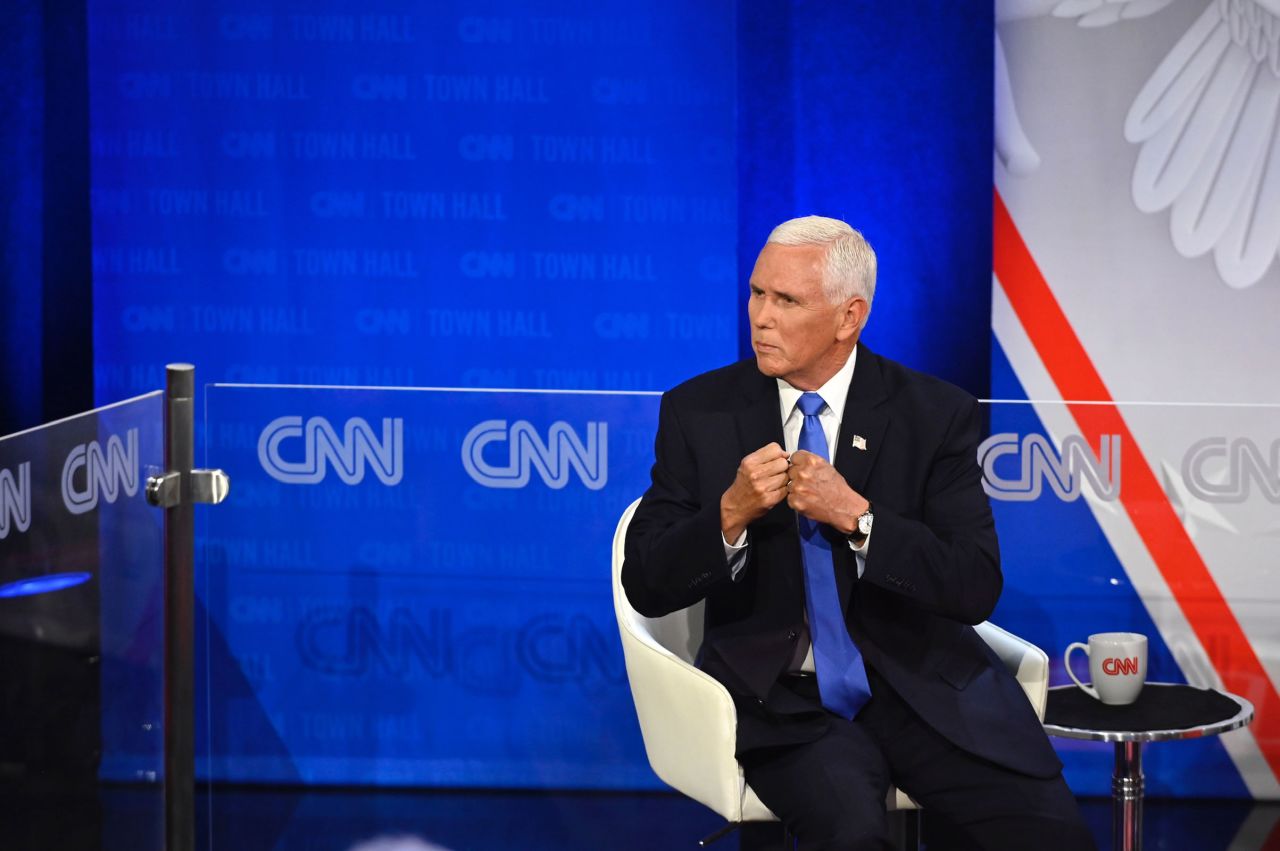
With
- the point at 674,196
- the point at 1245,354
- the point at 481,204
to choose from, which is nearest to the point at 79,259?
the point at 481,204

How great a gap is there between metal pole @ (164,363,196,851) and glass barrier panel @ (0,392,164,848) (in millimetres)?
26

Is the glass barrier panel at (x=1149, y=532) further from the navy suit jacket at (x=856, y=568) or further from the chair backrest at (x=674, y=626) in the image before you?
the chair backrest at (x=674, y=626)

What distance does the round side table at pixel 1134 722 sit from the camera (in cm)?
278

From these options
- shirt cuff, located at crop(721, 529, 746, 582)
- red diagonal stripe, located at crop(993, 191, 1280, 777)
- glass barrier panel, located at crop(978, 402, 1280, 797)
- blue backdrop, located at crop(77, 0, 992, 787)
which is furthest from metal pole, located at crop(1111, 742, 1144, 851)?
blue backdrop, located at crop(77, 0, 992, 787)

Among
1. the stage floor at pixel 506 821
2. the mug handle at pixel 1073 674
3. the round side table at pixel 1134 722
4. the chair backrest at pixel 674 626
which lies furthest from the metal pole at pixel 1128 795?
the chair backrest at pixel 674 626

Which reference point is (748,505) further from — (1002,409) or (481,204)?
(481,204)

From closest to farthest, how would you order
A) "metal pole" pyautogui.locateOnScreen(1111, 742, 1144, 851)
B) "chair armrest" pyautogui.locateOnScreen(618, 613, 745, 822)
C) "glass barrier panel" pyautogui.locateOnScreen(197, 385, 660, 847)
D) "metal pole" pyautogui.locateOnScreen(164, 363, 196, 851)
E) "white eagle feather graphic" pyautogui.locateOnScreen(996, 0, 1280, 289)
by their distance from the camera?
"chair armrest" pyautogui.locateOnScreen(618, 613, 745, 822)
"metal pole" pyautogui.locateOnScreen(1111, 742, 1144, 851)
"metal pole" pyautogui.locateOnScreen(164, 363, 196, 851)
"glass barrier panel" pyautogui.locateOnScreen(197, 385, 660, 847)
"white eagle feather graphic" pyautogui.locateOnScreen(996, 0, 1280, 289)

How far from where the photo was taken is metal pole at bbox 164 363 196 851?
309 centimetres

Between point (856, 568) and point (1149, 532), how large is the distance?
36.0 inches

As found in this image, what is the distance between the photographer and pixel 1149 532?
3168 mm

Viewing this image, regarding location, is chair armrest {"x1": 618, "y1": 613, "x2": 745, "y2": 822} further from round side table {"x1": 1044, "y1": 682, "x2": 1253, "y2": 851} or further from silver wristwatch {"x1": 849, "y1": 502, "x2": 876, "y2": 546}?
round side table {"x1": 1044, "y1": 682, "x2": 1253, "y2": 851}

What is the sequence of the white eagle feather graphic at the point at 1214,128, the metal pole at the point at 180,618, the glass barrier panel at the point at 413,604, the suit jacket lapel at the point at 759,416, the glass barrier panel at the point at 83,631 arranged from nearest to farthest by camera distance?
the glass barrier panel at the point at 83,631, the suit jacket lapel at the point at 759,416, the metal pole at the point at 180,618, the glass barrier panel at the point at 413,604, the white eagle feather graphic at the point at 1214,128

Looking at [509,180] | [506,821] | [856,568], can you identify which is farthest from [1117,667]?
[509,180]

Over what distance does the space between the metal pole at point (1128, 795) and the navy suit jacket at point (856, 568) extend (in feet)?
1.48
